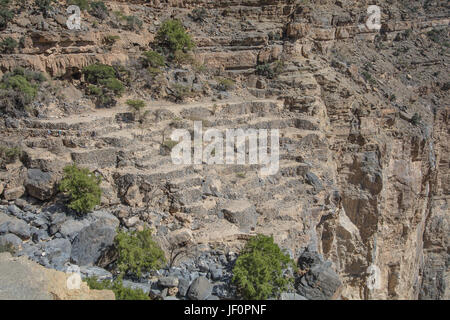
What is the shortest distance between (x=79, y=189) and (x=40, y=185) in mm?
1404

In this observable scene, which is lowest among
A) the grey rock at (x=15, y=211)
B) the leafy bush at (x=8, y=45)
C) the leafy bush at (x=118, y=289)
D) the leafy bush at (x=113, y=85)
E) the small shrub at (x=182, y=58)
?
the leafy bush at (x=118, y=289)

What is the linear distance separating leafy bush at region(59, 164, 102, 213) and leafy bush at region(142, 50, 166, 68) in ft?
27.2

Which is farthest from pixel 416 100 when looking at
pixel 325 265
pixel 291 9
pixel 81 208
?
pixel 81 208

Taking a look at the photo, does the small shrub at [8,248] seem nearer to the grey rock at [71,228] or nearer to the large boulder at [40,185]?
the grey rock at [71,228]

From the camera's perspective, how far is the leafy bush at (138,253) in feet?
34.0

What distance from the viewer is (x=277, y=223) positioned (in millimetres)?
14000

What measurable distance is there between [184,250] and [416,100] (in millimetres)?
19388

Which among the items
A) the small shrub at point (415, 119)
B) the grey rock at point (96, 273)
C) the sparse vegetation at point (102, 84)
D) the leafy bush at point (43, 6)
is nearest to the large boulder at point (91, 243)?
the grey rock at point (96, 273)

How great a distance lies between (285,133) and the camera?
58.2 ft

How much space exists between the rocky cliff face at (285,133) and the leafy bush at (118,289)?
2514mm

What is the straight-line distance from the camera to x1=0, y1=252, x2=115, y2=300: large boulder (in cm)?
890

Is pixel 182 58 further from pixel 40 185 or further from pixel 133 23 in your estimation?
pixel 40 185

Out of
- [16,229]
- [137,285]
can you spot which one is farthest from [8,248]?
[137,285]

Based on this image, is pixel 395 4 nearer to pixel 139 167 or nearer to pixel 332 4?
pixel 332 4
